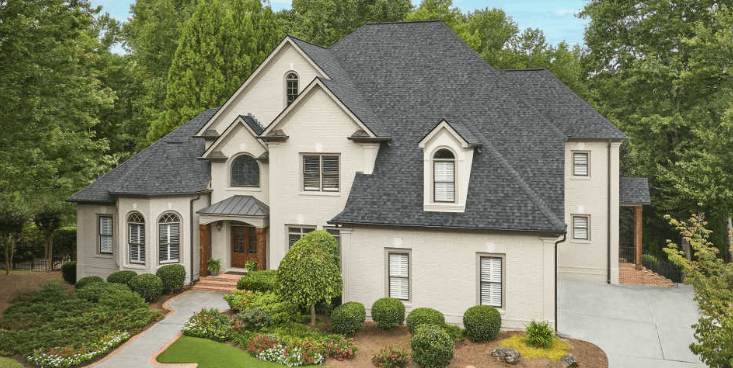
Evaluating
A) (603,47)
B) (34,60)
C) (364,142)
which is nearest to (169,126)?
(34,60)

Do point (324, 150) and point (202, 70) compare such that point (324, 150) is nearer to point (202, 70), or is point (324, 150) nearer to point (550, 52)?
point (202, 70)

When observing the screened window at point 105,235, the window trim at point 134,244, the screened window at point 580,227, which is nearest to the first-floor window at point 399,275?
the window trim at point 134,244

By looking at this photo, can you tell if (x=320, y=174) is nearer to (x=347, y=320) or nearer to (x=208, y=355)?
(x=347, y=320)

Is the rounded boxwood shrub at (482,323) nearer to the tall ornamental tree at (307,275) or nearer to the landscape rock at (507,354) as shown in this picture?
the landscape rock at (507,354)

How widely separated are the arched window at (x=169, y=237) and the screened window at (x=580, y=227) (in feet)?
63.2

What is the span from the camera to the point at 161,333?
18969mm

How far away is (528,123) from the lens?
2289 cm

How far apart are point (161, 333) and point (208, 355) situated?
3.21 m

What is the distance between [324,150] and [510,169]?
7524 millimetres

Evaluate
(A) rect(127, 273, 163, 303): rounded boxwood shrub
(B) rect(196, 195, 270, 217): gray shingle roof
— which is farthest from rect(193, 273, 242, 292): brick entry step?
(B) rect(196, 195, 270, 217): gray shingle roof

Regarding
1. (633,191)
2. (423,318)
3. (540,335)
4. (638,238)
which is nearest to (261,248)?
(423,318)

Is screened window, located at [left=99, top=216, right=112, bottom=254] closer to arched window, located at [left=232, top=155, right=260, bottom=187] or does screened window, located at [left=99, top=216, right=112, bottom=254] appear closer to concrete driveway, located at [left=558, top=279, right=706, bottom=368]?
arched window, located at [left=232, top=155, right=260, bottom=187]

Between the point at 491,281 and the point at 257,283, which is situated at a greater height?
the point at 491,281

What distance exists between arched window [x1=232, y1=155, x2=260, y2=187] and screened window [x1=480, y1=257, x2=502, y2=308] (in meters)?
11.5
